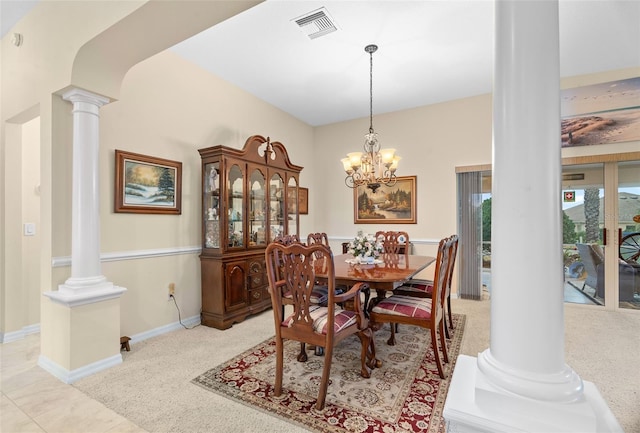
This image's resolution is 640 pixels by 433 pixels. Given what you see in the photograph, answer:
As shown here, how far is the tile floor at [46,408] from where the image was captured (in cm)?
178

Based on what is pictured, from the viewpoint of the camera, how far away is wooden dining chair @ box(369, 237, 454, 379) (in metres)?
2.24

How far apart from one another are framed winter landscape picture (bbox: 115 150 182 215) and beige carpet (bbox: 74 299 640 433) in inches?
52.5

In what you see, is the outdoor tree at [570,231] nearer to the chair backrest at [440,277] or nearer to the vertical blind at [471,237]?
the vertical blind at [471,237]

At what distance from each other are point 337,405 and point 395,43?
3262 mm

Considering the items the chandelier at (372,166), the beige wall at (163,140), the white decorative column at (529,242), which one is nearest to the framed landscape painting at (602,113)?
the beige wall at (163,140)

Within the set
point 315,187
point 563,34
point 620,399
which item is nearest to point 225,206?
point 315,187

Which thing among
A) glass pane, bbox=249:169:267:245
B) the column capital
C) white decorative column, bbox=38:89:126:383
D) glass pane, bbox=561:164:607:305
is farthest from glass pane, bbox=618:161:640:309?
the column capital

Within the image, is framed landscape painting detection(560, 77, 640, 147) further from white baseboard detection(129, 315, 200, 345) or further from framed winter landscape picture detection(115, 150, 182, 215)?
white baseboard detection(129, 315, 200, 345)

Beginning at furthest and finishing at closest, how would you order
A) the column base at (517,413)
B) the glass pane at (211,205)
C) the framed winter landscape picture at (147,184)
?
the glass pane at (211,205) → the framed winter landscape picture at (147,184) → the column base at (517,413)

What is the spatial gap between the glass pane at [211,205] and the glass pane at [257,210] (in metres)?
0.43

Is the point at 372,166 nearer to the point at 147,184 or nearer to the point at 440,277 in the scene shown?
the point at 440,277

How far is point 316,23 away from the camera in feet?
9.14

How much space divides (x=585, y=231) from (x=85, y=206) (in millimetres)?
5639

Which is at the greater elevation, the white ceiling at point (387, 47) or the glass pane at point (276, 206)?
the white ceiling at point (387, 47)
